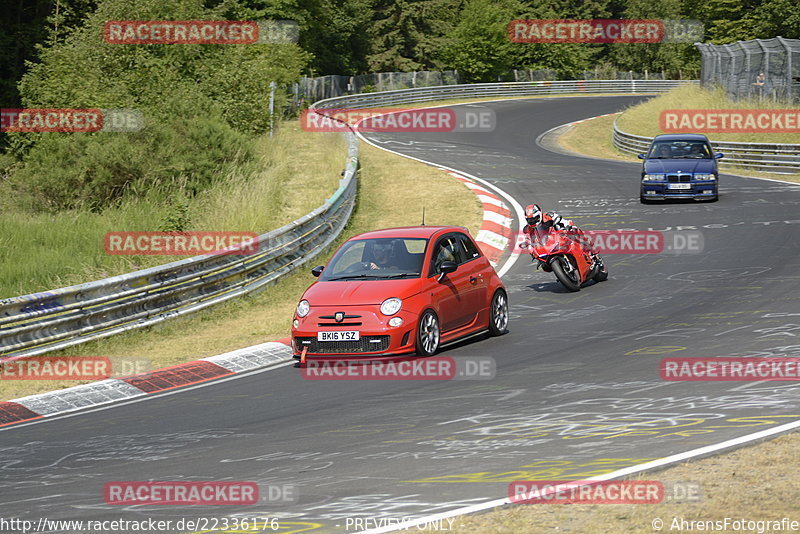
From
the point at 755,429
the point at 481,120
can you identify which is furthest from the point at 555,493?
the point at 481,120

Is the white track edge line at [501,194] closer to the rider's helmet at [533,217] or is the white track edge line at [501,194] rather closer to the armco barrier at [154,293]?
the rider's helmet at [533,217]

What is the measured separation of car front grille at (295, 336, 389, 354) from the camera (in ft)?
39.9

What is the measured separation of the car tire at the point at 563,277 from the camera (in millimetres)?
16812

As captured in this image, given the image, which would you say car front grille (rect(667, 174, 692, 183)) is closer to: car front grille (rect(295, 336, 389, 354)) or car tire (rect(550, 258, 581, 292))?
car tire (rect(550, 258, 581, 292))

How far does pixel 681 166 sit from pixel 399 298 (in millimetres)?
15695

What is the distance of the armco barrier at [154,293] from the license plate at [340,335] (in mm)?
3649

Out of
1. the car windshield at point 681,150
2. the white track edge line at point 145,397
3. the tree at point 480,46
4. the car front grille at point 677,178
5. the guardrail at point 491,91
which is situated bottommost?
the white track edge line at point 145,397

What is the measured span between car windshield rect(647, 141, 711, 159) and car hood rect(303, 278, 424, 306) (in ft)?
51.2

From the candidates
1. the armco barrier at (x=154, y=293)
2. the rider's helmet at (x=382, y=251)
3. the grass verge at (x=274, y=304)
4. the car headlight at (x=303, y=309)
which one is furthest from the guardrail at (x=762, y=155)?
the car headlight at (x=303, y=309)

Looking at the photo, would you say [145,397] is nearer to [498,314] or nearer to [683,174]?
[498,314]

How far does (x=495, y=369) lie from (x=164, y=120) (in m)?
20.4

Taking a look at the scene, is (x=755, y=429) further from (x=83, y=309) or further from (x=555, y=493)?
(x=83, y=309)

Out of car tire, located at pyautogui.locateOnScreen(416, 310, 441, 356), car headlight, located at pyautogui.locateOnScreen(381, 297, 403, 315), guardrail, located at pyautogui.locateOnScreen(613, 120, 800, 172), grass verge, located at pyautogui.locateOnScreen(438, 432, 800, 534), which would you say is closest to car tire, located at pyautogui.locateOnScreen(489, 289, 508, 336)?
car tire, located at pyautogui.locateOnScreen(416, 310, 441, 356)

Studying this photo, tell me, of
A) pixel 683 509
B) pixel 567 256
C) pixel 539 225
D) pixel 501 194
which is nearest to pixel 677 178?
pixel 501 194
